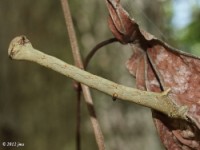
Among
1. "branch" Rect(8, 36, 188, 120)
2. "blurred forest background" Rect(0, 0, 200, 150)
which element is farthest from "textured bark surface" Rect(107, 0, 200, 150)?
"blurred forest background" Rect(0, 0, 200, 150)

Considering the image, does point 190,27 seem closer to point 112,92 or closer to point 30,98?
point 30,98

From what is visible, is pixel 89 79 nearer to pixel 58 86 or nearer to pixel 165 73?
pixel 165 73

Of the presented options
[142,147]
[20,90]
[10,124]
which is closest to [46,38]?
[20,90]

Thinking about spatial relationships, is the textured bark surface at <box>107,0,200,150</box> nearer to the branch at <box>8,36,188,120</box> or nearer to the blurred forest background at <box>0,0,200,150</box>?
the branch at <box>8,36,188,120</box>

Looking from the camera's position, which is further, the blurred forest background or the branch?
the blurred forest background

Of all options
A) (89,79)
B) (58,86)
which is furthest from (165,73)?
(58,86)

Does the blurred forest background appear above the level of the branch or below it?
above

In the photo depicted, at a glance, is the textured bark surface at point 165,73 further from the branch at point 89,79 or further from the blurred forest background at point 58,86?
the blurred forest background at point 58,86
